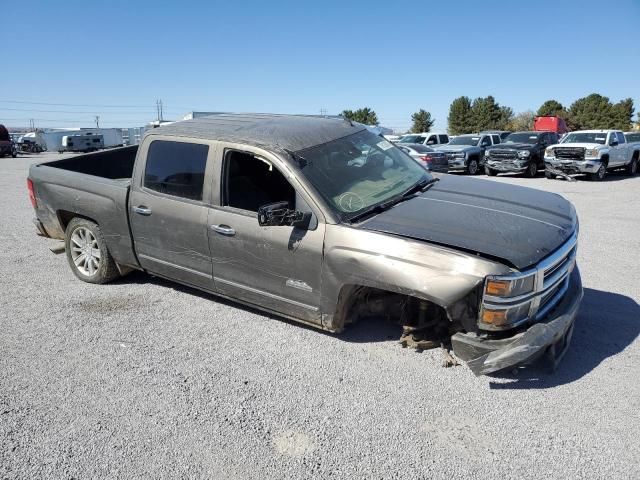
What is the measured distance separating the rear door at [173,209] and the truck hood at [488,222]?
1565 mm

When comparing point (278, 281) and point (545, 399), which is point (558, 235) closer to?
point (545, 399)

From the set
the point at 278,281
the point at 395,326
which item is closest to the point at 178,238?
the point at 278,281

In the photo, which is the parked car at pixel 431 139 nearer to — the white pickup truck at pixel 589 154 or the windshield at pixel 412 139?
the windshield at pixel 412 139

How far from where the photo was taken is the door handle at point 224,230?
382cm

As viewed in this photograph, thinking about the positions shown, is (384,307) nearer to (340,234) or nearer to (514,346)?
(340,234)

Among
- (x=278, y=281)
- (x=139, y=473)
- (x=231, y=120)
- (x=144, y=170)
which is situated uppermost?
(x=231, y=120)

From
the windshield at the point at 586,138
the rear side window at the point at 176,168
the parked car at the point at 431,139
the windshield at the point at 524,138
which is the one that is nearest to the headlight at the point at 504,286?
the rear side window at the point at 176,168

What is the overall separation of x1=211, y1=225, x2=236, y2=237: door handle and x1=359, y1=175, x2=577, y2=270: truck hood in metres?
1.13

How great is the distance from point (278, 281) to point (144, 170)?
186 cm

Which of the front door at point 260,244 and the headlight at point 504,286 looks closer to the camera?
the headlight at point 504,286

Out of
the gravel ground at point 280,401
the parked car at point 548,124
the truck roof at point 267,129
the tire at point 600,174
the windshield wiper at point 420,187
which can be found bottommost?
the gravel ground at point 280,401

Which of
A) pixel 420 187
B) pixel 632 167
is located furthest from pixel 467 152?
pixel 420 187

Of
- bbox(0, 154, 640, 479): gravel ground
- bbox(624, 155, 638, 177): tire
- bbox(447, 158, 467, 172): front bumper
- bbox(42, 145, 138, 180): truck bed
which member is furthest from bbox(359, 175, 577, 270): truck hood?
bbox(624, 155, 638, 177): tire

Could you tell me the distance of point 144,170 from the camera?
4.46 meters
